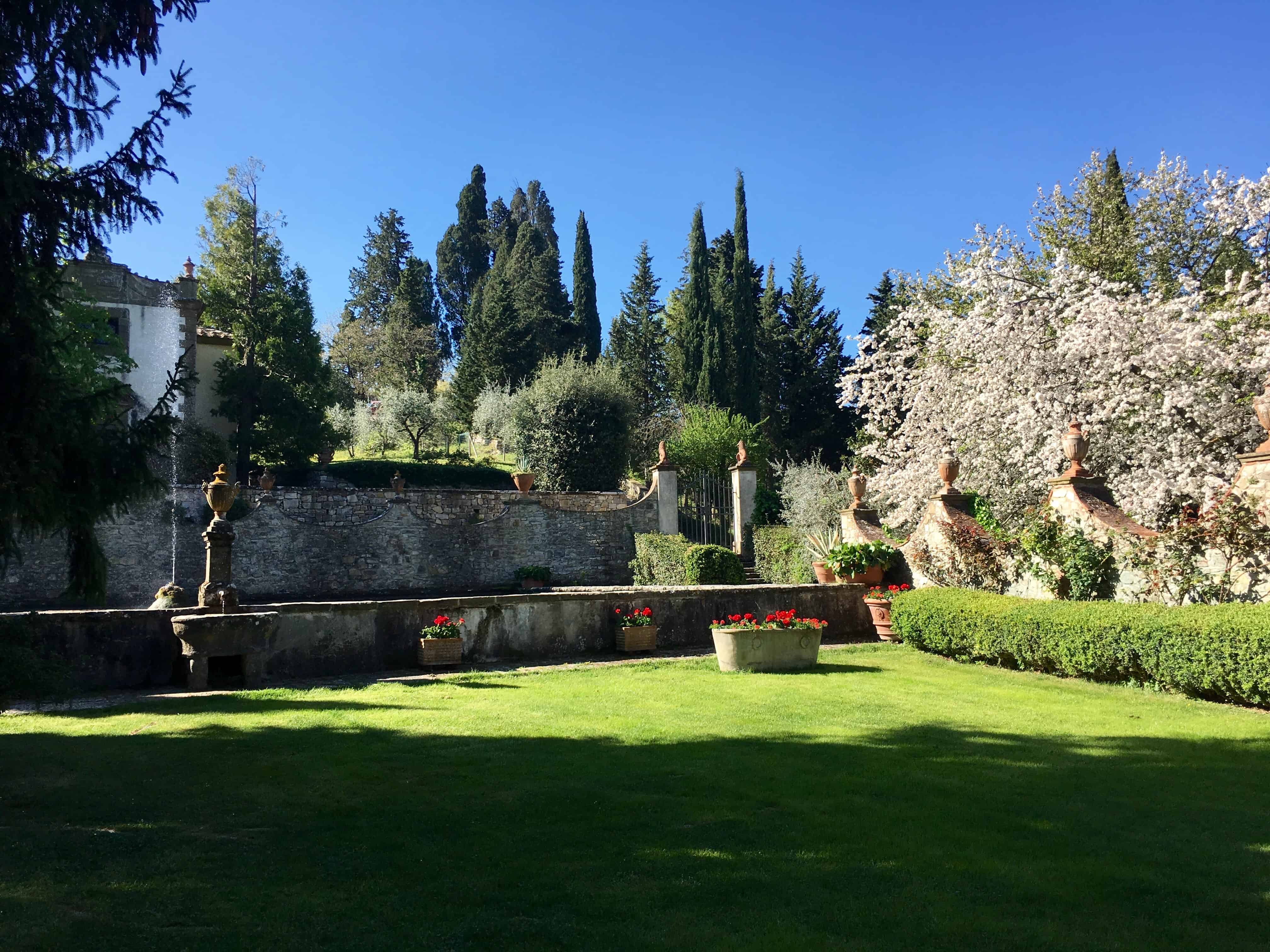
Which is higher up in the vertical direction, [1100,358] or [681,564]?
[1100,358]

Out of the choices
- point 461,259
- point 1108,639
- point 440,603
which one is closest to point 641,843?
point 1108,639

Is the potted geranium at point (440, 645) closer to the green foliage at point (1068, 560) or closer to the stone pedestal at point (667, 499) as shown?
the green foliage at point (1068, 560)

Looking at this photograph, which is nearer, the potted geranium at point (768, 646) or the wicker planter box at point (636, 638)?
the potted geranium at point (768, 646)

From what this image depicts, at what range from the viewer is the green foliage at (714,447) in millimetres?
25734

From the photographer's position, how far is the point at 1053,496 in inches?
392

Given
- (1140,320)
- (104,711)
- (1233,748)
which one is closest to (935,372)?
(1140,320)

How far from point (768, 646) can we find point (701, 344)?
28598mm

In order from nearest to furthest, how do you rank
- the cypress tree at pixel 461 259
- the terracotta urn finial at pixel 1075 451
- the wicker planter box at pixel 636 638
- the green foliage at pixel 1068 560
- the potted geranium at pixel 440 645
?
1. the green foliage at pixel 1068 560
2. the potted geranium at pixel 440 645
3. the terracotta urn finial at pixel 1075 451
4. the wicker planter box at pixel 636 638
5. the cypress tree at pixel 461 259

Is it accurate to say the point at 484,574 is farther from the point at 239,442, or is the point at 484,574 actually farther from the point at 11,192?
the point at 11,192

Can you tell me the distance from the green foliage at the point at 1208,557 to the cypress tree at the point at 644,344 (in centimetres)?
2653

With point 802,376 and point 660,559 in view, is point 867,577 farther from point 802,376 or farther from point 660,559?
point 802,376

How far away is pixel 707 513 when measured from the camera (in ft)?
69.7

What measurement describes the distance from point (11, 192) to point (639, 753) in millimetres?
4883

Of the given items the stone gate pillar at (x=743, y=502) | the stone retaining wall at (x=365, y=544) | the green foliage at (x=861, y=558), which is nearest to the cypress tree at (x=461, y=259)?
the stone retaining wall at (x=365, y=544)
